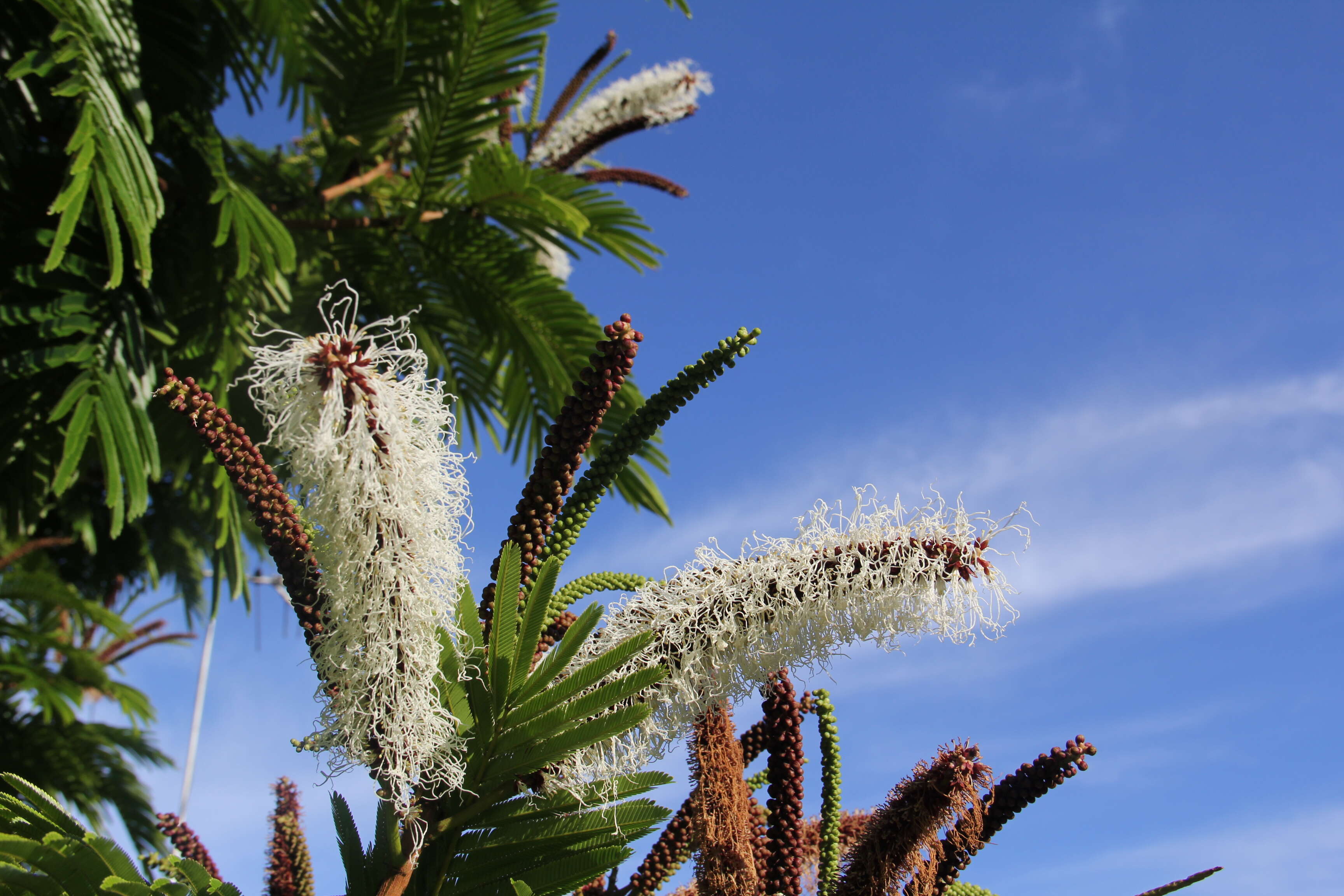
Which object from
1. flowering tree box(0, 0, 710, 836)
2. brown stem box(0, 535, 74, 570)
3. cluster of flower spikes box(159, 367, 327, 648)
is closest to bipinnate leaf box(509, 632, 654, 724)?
cluster of flower spikes box(159, 367, 327, 648)

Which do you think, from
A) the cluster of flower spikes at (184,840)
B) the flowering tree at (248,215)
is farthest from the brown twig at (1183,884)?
the flowering tree at (248,215)

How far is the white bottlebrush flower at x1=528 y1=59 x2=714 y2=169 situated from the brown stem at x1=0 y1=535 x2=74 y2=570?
475cm

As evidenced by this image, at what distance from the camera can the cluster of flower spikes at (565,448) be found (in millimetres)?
1219

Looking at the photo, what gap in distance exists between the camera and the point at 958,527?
1.23 m

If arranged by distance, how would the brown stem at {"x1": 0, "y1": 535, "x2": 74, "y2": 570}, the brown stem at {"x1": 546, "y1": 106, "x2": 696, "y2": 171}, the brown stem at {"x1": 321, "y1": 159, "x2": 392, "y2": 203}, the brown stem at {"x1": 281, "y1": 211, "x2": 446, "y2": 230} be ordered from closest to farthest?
the brown stem at {"x1": 281, "y1": 211, "x2": 446, "y2": 230} < the brown stem at {"x1": 321, "y1": 159, "x2": 392, "y2": 203} < the brown stem at {"x1": 546, "y1": 106, "x2": 696, "y2": 171} < the brown stem at {"x1": 0, "y1": 535, "x2": 74, "y2": 570}

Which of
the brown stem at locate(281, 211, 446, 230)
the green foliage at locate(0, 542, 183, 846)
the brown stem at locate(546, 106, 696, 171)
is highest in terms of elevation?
the brown stem at locate(546, 106, 696, 171)

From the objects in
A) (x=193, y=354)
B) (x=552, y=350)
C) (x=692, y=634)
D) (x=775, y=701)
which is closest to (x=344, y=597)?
(x=692, y=634)

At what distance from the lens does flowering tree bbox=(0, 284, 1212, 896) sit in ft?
3.57

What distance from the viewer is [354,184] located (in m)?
6.35

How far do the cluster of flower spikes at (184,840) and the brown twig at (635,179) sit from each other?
544cm

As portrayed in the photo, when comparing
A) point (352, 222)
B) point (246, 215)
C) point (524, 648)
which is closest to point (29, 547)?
point (352, 222)

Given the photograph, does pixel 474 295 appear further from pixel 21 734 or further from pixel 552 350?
pixel 21 734

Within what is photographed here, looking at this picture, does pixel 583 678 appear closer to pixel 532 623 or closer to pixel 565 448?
pixel 532 623

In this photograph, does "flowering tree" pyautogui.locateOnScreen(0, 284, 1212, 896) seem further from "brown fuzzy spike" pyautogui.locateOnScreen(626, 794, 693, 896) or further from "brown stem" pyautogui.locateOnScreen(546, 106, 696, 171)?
"brown stem" pyautogui.locateOnScreen(546, 106, 696, 171)
